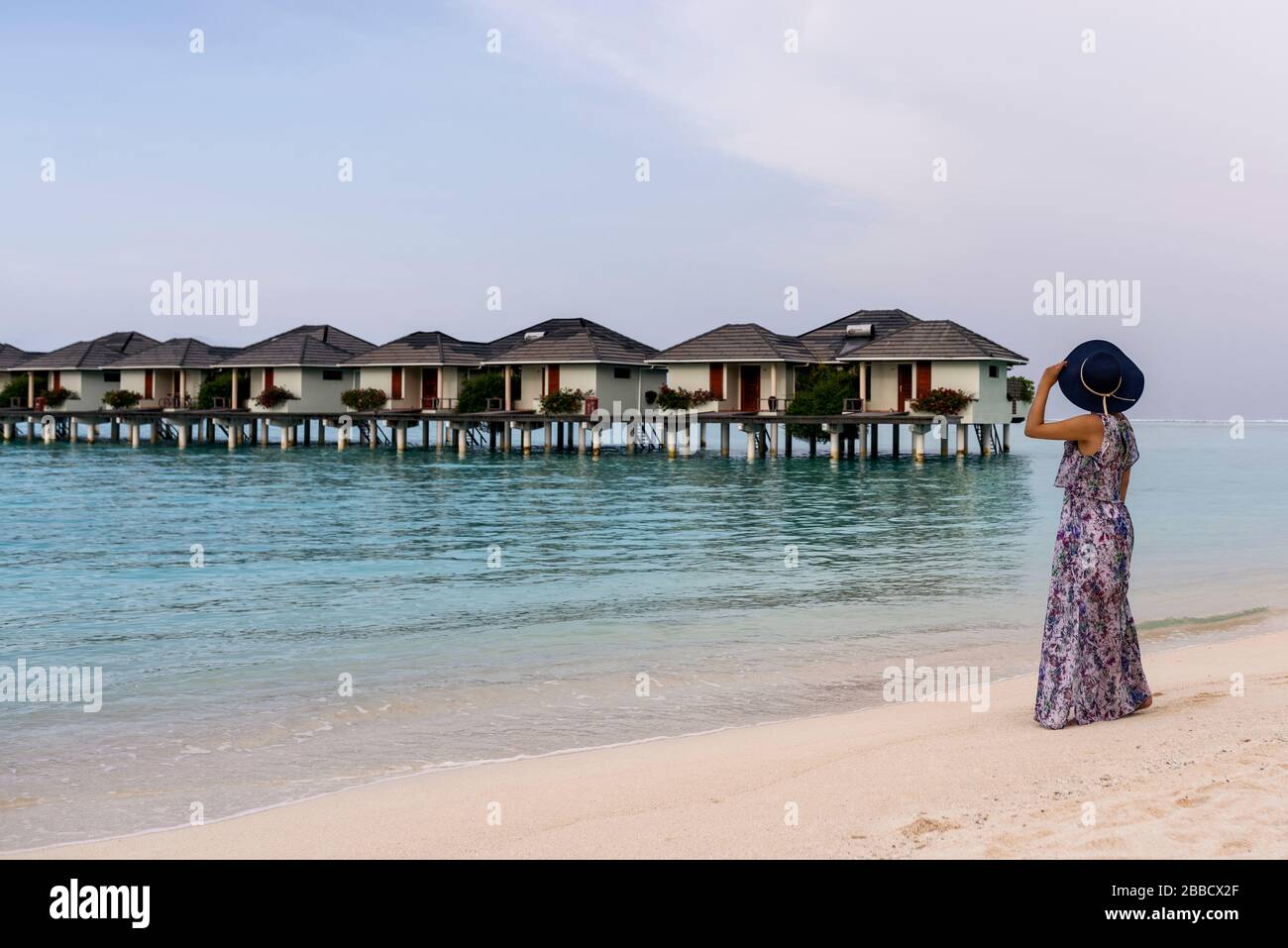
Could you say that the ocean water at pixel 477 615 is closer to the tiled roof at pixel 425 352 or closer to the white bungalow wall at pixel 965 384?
the white bungalow wall at pixel 965 384

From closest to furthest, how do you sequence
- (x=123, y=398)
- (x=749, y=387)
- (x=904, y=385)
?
(x=904, y=385)
(x=749, y=387)
(x=123, y=398)

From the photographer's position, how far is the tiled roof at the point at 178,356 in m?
62.8

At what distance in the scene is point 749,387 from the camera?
49.5m

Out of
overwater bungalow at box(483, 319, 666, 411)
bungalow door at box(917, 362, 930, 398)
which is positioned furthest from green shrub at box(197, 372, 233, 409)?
bungalow door at box(917, 362, 930, 398)

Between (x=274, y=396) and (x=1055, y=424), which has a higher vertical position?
(x=274, y=396)

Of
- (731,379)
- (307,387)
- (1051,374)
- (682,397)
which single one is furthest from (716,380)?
(1051,374)

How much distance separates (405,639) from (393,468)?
117 ft

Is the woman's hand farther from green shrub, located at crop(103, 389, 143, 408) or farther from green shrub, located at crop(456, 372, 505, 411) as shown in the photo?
green shrub, located at crop(103, 389, 143, 408)

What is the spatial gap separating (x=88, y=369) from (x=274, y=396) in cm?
1466

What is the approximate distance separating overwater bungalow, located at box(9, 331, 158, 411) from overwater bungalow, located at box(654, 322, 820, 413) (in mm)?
33870

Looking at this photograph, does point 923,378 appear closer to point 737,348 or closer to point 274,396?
point 737,348
